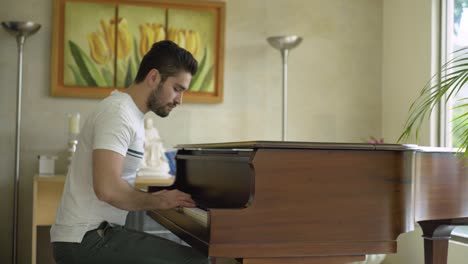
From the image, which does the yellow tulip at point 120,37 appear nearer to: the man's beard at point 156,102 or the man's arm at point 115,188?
the man's beard at point 156,102

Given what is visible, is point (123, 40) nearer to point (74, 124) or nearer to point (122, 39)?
point (122, 39)

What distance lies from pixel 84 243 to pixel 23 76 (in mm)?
2773

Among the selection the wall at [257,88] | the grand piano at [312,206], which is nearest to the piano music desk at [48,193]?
the wall at [257,88]

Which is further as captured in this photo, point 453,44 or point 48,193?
point 453,44

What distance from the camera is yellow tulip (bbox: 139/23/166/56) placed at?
17.0 feet

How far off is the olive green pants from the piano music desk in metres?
1.94

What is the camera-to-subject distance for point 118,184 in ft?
7.92

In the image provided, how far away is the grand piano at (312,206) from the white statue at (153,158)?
82.0 inches

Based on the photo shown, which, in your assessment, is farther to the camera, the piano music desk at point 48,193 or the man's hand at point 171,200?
the piano music desk at point 48,193

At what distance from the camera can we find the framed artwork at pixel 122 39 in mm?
5043

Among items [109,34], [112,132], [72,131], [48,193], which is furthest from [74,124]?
[112,132]

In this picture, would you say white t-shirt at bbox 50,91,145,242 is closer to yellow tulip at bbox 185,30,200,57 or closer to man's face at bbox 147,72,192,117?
man's face at bbox 147,72,192,117

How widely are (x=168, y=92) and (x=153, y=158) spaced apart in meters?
2.18

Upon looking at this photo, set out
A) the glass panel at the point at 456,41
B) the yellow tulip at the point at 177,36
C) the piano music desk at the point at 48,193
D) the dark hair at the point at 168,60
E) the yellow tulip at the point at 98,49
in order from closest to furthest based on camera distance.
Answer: the dark hair at the point at 168,60 < the piano music desk at the point at 48,193 < the glass panel at the point at 456,41 < the yellow tulip at the point at 98,49 < the yellow tulip at the point at 177,36
